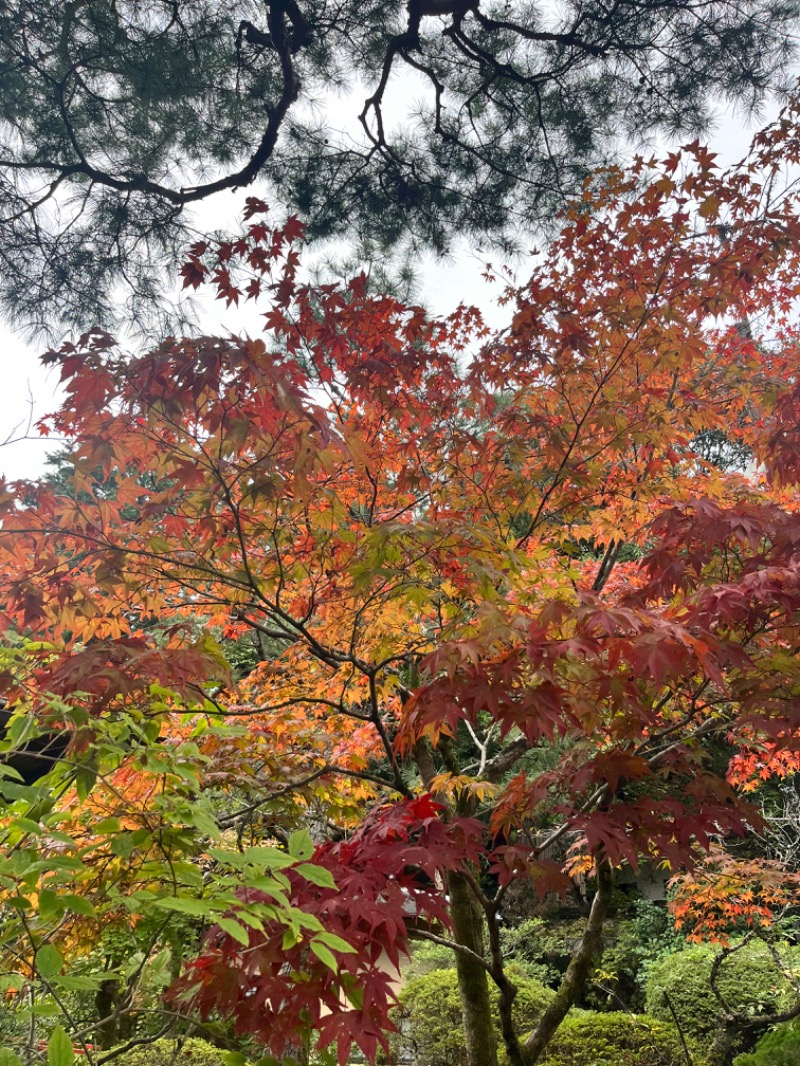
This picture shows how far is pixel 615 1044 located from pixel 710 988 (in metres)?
1.26

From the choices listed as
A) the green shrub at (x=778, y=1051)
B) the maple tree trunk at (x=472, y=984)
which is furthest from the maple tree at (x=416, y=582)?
the green shrub at (x=778, y=1051)

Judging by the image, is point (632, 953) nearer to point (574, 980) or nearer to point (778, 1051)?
point (778, 1051)

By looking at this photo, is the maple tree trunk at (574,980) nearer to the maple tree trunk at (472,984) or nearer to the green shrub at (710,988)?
the maple tree trunk at (472,984)

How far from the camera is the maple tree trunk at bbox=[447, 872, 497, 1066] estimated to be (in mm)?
3389

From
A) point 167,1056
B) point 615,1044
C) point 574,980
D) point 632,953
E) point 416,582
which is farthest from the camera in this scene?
point 632,953

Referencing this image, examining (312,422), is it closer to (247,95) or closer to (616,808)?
(616,808)

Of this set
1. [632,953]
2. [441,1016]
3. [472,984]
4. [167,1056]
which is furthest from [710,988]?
[167,1056]

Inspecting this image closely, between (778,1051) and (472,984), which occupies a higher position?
(778,1051)

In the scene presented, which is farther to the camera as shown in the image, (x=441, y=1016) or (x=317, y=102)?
(x=441, y=1016)

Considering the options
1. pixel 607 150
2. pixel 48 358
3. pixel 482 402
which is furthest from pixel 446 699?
pixel 607 150

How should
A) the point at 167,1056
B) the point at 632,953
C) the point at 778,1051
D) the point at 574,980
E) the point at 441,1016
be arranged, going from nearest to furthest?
the point at 574,980 < the point at 778,1051 < the point at 167,1056 < the point at 441,1016 < the point at 632,953

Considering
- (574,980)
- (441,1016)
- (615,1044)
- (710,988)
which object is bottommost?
(441,1016)

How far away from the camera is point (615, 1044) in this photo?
17.3 ft

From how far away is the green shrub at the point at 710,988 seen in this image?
5.84 meters
